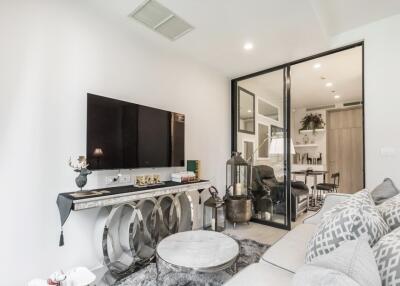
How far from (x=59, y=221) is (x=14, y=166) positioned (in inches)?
23.8

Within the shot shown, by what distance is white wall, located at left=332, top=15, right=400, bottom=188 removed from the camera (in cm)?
250

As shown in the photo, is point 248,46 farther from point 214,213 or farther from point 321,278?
point 321,278

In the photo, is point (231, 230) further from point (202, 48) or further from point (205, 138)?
point (202, 48)

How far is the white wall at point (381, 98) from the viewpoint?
98.5 inches

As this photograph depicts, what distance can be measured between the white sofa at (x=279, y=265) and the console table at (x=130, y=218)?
49.3 inches

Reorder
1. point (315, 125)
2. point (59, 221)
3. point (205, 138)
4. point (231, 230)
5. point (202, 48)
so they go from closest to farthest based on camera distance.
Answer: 1. point (59, 221)
2. point (202, 48)
3. point (231, 230)
4. point (205, 138)
5. point (315, 125)

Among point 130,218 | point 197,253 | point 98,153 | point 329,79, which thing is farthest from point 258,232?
point 329,79

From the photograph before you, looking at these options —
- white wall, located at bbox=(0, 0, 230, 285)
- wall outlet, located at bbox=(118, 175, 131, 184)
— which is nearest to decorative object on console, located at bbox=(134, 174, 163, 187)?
wall outlet, located at bbox=(118, 175, 131, 184)

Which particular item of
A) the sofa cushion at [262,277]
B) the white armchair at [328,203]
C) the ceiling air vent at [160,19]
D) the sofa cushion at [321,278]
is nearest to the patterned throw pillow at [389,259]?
the sofa cushion at [321,278]

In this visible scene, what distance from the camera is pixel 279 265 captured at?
4.49 ft

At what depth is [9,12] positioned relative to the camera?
1777 mm

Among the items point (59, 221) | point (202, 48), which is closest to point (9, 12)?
point (59, 221)

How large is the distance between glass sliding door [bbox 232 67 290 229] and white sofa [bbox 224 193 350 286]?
1783 mm

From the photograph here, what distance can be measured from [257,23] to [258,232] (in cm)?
282
